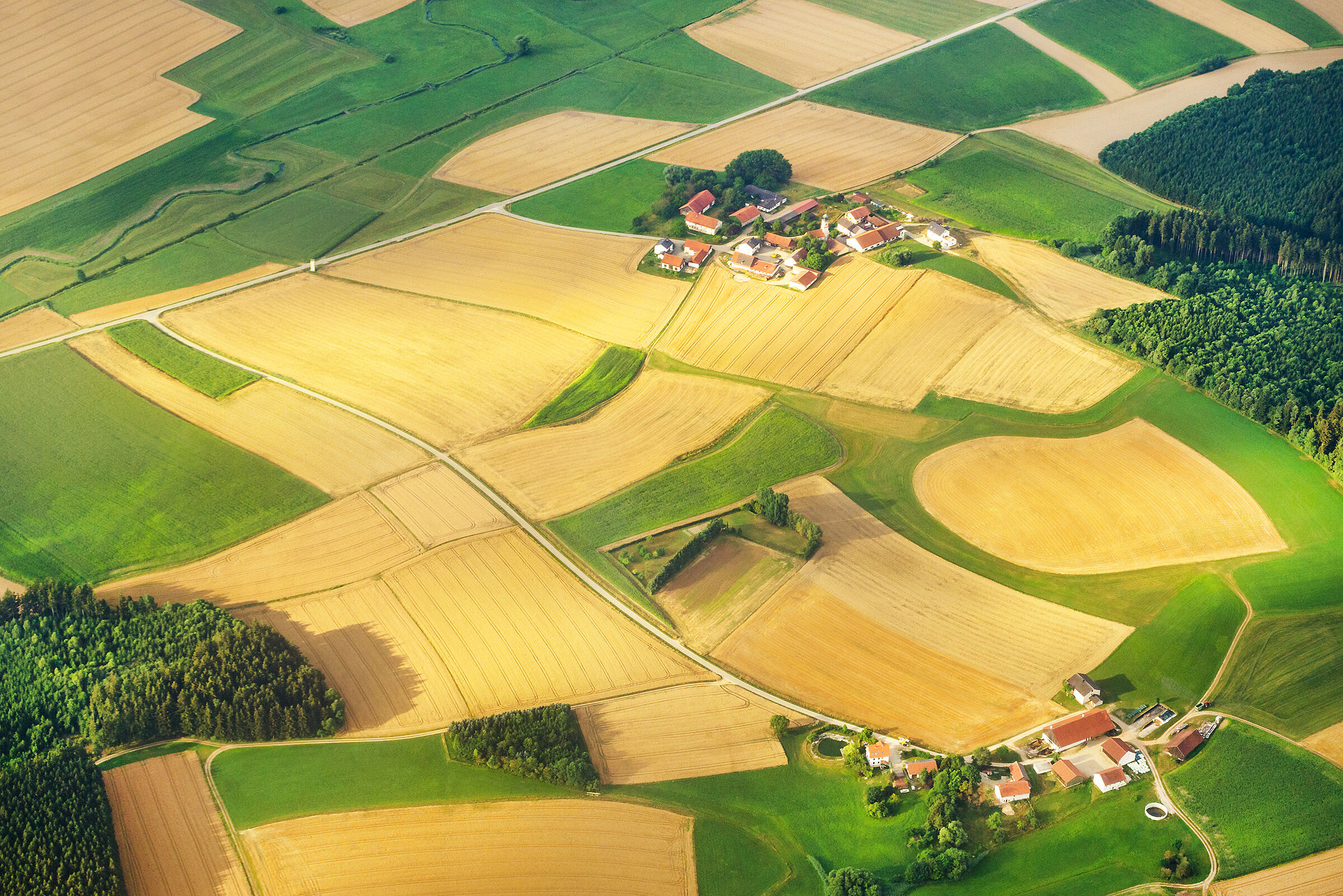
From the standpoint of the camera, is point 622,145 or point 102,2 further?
point 102,2

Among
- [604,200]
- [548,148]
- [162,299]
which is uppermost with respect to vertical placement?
[548,148]

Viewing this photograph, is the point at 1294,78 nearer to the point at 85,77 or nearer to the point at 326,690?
the point at 326,690

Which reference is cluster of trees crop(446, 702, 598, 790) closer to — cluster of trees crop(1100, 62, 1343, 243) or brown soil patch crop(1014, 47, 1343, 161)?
cluster of trees crop(1100, 62, 1343, 243)

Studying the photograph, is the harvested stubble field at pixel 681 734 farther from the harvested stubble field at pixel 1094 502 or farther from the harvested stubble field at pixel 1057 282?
the harvested stubble field at pixel 1057 282

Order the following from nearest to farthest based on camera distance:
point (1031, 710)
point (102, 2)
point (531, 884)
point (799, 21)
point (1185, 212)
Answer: point (531, 884)
point (1031, 710)
point (1185, 212)
point (102, 2)
point (799, 21)

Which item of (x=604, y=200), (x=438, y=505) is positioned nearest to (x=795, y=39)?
(x=604, y=200)

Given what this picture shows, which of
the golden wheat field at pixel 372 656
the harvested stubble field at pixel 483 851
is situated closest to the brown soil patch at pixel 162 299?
the golden wheat field at pixel 372 656

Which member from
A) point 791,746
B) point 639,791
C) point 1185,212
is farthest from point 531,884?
point 1185,212

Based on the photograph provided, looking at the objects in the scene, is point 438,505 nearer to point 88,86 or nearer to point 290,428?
point 290,428
